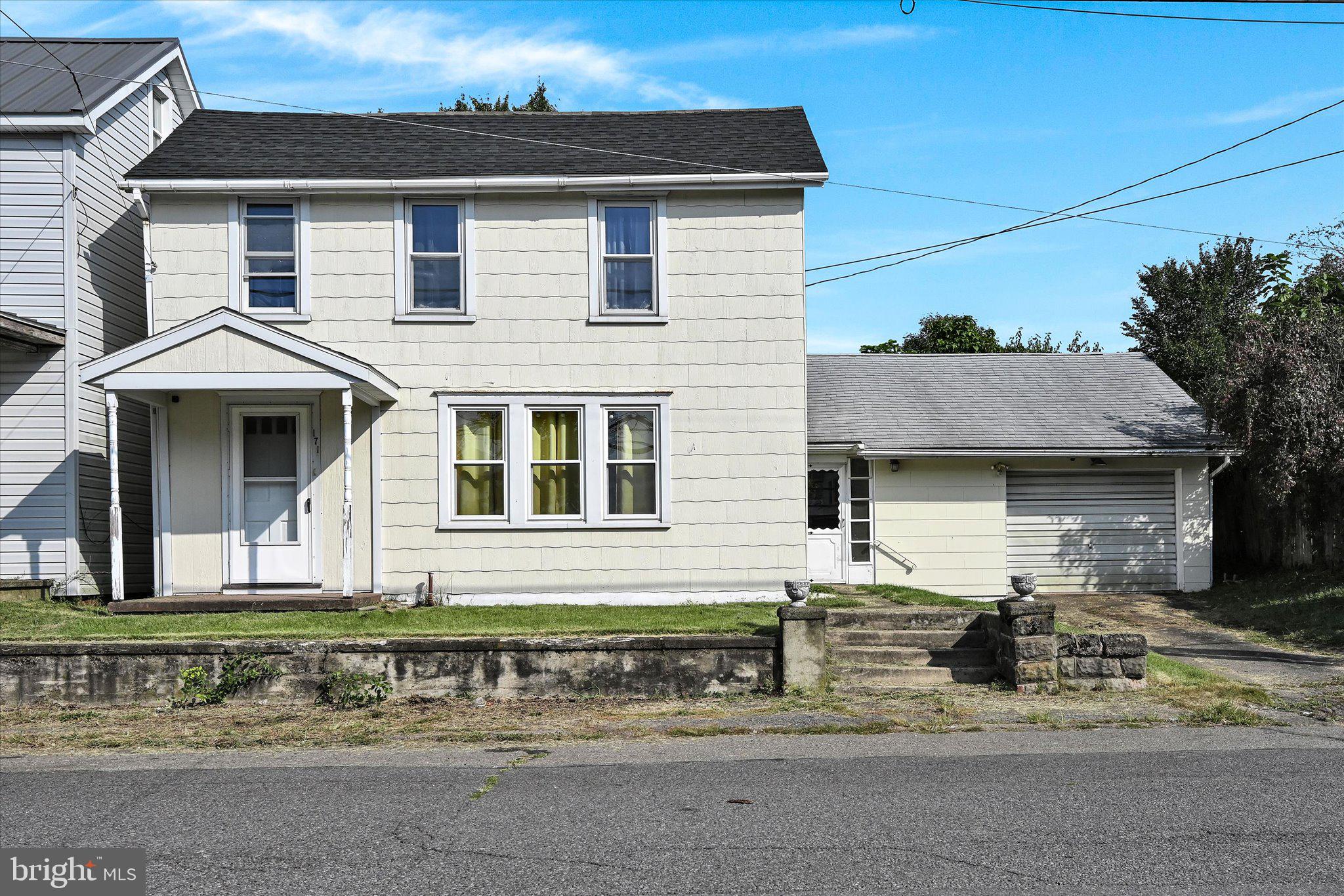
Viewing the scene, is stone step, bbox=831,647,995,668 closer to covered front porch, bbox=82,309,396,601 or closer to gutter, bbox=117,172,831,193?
covered front porch, bbox=82,309,396,601

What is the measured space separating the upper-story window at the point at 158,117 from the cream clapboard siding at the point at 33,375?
306cm

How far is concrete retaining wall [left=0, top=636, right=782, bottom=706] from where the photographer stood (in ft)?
32.3

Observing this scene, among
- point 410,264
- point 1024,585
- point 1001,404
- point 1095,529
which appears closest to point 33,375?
point 410,264

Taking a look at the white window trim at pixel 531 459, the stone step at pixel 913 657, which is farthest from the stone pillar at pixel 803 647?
the white window trim at pixel 531 459

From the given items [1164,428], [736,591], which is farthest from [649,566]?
[1164,428]

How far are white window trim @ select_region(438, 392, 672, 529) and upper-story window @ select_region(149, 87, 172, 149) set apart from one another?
7352 millimetres

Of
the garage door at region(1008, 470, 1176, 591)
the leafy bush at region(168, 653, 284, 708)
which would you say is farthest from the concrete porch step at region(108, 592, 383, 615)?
the garage door at region(1008, 470, 1176, 591)

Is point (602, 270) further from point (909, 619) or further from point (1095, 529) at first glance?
point (1095, 529)

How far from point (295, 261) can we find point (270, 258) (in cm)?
32

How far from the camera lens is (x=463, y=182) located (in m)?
13.5

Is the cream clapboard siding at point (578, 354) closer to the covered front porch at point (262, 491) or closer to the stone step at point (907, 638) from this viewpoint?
the covered front porch at point (262, 491)

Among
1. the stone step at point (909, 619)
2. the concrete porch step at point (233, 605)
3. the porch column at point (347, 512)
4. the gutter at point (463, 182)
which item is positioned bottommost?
the stone step at point (909, 619)

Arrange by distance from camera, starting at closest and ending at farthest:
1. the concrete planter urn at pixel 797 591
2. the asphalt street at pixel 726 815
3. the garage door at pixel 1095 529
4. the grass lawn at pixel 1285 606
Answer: the asphalt street at pixel 726 815, the concrete planter urn at pixel 797 591, the grass lawn at pixel 1285 606, the garage door at pixel 1095 529

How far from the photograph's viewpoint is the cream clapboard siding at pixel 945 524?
716 inches
